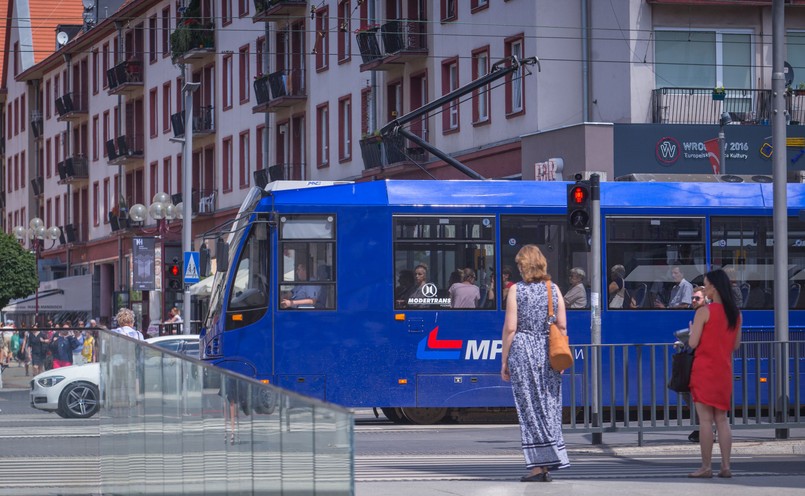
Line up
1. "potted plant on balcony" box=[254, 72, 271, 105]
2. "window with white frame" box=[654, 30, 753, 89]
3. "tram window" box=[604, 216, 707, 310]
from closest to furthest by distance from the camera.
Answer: "tram window" box=[604, 216, 707, 310] → "window with white frame" box=[654, 30, 753, 89] → "potted plant on balcony" box=[254, 72, 271, 105]

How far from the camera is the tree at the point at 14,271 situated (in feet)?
217

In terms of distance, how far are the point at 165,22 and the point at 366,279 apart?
43038 millimetres

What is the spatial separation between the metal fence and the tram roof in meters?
5.47

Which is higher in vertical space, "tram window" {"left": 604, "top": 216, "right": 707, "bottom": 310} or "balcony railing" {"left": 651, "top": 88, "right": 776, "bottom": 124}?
"balcony railing" {"left": 651, "top": 88, "right": 776, "bottom": 124}

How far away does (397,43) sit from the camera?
39906 millimetres

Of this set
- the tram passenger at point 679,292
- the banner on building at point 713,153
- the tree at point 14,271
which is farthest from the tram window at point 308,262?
the tree at point 14,271

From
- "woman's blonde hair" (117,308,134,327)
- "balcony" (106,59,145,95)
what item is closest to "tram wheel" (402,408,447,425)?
"woman's blonde hair" (117,308,134,327)

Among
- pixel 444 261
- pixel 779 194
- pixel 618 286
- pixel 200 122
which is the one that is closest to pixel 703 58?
pixel 618 286

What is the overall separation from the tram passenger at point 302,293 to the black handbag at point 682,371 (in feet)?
25.7

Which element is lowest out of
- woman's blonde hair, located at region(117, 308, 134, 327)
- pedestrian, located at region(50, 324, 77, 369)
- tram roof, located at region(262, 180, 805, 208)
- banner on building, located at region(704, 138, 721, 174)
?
woman's blonde hair, located at region(117, 308, 134, 327)

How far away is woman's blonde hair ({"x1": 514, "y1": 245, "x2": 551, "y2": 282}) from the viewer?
11477 mm

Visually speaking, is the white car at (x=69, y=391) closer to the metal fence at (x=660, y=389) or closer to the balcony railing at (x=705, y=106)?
the metal fence at (x=660, y=389)

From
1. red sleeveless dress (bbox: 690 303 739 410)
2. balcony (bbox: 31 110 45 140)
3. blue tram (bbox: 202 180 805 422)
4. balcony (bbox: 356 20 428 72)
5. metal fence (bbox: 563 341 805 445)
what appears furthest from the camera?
balcony (bbox: 31 110 45 140)

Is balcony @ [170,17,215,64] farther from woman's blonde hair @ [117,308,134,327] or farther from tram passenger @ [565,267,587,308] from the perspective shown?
tram passenger @ [565,267,587,308]
